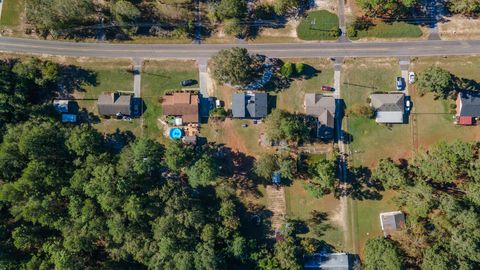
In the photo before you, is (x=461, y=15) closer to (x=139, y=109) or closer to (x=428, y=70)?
(x=428, y=70)

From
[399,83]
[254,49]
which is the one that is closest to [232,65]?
[254,49]

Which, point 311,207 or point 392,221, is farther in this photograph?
point 311,207

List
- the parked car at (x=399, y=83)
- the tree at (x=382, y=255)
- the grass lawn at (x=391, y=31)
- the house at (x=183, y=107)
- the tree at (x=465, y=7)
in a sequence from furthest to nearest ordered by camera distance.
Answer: the grass lawn at (x=391, y=31)
the house at (x=183, y=107)
the parked car at (x=399, y=83)
the tree at (x=465, y=7)
the tree at (x=382, y=255)

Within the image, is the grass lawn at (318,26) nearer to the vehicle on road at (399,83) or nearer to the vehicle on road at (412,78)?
the vehicle on road at (399,83)

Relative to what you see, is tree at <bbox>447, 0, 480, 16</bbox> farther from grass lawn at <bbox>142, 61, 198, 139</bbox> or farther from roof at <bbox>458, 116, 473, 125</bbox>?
grass lawn at <bbox>142, 61, 198, 139</bbox>

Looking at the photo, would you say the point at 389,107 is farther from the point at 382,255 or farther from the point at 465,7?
the point at 382,255

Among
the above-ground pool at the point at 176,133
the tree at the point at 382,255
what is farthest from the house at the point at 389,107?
the above-ground pool at the point at 176,133
